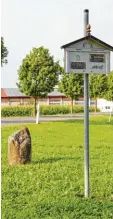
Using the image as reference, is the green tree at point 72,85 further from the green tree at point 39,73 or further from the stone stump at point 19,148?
the stone stump at point 19,148

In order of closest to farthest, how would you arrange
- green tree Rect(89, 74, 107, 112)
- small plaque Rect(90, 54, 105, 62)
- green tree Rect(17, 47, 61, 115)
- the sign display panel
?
1. the sign display panel
2. small plaque Rect(90, 54, 105, 62)
3. green tree Rect(17, 47, 61, 115)
4. green tree Rect(89, 74, 107, 112)

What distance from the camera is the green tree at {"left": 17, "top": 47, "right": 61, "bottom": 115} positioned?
2923 centimetres

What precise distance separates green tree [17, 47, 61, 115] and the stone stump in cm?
2005

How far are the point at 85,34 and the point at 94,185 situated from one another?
2249mm

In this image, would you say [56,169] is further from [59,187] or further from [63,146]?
[63,146]

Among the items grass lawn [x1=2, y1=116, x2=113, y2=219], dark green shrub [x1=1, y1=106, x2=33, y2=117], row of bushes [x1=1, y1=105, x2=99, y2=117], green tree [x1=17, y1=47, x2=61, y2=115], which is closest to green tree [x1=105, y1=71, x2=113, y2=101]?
row of bushes [x1=1, y1=105, x2=99, y2=117]

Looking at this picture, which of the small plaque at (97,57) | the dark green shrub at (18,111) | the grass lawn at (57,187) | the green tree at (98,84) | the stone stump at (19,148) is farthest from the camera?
the green tree at (98,84)

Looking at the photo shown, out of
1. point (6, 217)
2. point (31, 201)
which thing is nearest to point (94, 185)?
point (31, 201)

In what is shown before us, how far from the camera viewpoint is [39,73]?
29.6m

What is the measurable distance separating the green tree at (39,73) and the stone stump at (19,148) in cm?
2005

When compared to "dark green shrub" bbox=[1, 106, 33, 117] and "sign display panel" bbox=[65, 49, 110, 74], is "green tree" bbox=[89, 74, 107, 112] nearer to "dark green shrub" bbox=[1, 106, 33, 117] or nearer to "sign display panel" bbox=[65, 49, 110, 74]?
"dark green shrub" bbox=[1, 106, 33, 117]

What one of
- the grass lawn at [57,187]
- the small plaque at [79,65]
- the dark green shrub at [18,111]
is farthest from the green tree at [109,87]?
the small plaque at [79,65]

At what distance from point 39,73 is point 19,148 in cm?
2112

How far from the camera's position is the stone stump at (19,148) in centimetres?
872
